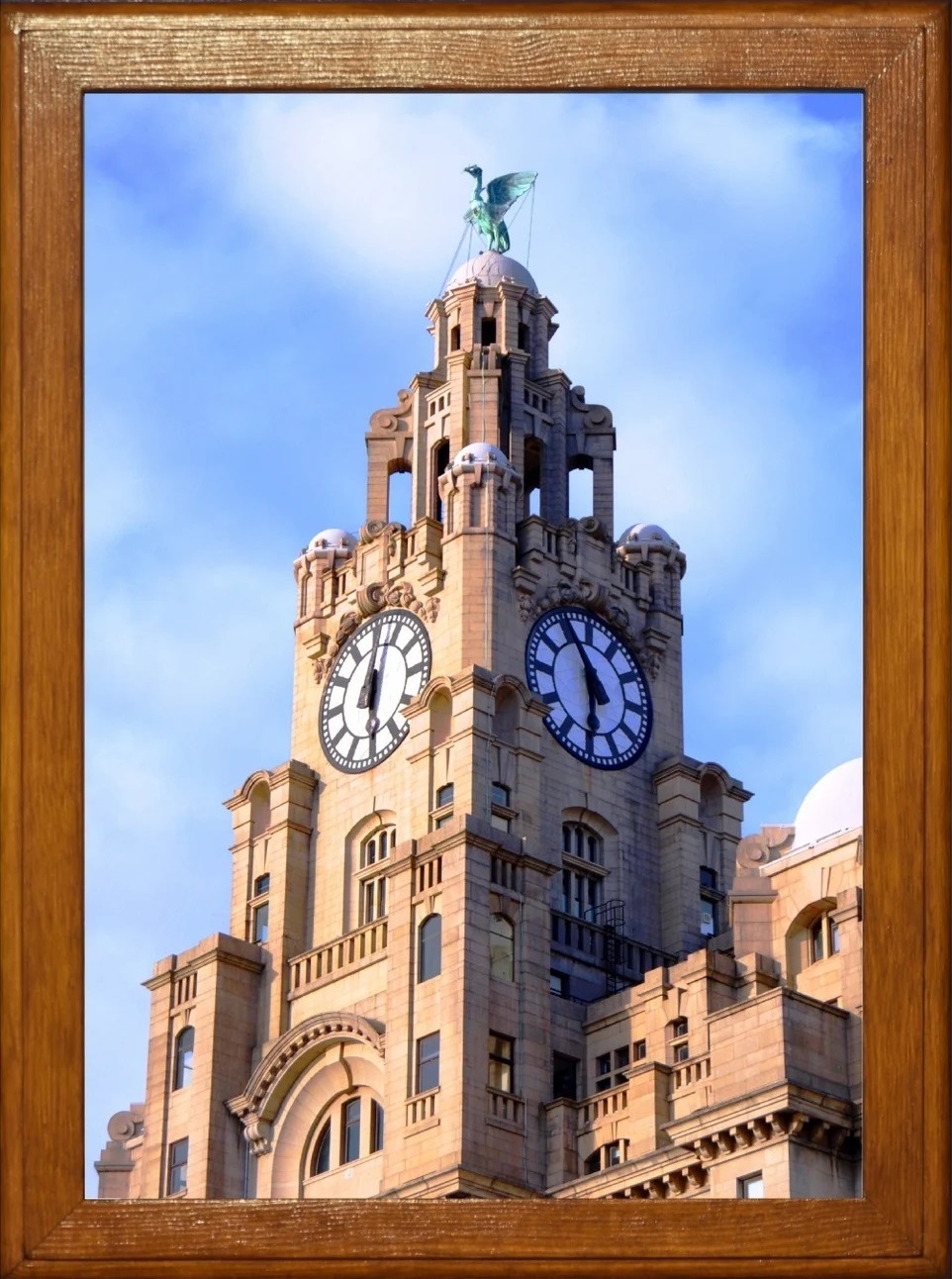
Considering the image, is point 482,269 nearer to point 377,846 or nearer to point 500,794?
point 500,794

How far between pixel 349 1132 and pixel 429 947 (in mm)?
2781

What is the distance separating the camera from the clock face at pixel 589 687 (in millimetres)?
43250

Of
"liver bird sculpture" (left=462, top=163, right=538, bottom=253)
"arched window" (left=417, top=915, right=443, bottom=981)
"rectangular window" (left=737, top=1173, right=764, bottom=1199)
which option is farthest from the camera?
"arched window" (left=417, top=915, right=443, bottom=981)

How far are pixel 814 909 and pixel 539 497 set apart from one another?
46.1ft

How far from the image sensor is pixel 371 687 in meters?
44.0

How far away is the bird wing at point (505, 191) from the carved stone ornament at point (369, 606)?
30908 millimetres

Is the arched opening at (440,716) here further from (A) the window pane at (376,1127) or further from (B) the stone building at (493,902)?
(A) the window pane at (376,1127)

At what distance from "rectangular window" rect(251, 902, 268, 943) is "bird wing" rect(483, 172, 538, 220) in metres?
31.3

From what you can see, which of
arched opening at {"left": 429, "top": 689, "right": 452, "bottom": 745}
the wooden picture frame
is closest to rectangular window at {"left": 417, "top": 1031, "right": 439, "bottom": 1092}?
arched opening at {"left": 429, "top": 689, "right": 452, "bottom": 745}

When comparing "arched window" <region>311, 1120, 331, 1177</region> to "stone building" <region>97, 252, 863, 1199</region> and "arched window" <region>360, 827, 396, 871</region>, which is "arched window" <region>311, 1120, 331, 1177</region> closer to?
"stone building" <region>97, 252, 863, 1199</region>

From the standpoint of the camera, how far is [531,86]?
407 inches

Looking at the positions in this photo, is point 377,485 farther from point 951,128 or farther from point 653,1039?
point 951,128

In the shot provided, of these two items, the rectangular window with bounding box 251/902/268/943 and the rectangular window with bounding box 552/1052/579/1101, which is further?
the rectangular window with bounding box 251/902/268/943

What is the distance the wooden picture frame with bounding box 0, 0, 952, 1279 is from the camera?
9.95 meters
